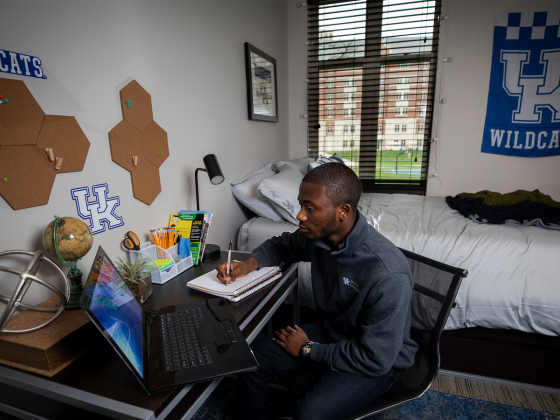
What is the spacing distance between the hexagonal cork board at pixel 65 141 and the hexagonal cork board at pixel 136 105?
0.75 ft

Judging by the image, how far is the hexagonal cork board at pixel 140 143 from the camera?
1.28 metres

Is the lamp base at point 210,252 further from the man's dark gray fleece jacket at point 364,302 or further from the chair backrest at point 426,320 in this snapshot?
the chair backrest at point 426,320

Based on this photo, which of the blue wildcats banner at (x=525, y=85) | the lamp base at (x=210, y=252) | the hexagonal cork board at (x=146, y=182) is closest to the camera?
the hexagonal cork board at (x=146, y=182)

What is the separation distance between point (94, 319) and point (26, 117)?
0.72 m

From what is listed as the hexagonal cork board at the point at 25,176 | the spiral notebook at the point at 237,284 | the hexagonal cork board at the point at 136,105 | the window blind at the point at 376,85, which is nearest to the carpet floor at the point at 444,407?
the spiral notebook at the point at 237,284

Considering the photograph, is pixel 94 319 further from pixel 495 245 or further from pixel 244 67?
pixel 244 67

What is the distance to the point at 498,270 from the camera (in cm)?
160

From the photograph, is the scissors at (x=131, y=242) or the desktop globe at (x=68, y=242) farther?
the scissors at (x=131, y=242)

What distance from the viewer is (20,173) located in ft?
3.12

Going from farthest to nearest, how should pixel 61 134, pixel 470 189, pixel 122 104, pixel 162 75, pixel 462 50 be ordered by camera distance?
pixel 470 189 < pixel 462 50 < pixel 162 75 < pixel 122 104 < pixel 61 134

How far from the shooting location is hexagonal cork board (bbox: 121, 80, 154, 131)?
1290mm

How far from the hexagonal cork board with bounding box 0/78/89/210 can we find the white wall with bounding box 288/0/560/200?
9.53ft

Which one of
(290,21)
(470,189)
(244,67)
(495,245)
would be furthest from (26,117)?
(470,189)

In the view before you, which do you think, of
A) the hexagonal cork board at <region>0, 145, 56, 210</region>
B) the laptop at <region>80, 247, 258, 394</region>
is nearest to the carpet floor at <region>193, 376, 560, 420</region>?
the laptop at <region>80, 247, 258, 394</region>
